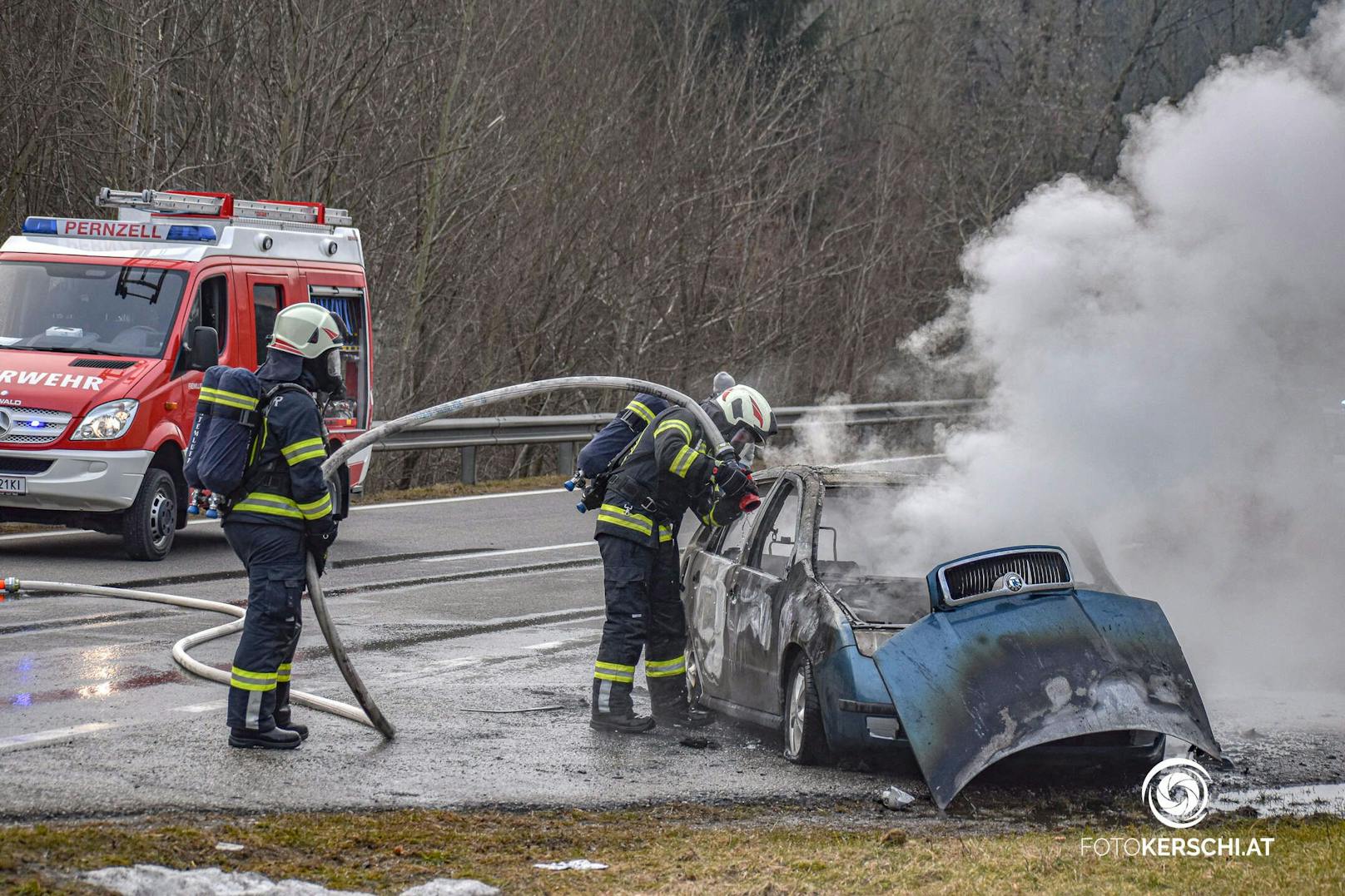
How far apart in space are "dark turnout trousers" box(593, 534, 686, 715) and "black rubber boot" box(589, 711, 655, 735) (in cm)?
3

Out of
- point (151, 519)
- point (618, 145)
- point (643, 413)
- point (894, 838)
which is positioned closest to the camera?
point (894, 838)

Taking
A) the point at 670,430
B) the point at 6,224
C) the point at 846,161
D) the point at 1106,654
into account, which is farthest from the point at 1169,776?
the point at 846,161

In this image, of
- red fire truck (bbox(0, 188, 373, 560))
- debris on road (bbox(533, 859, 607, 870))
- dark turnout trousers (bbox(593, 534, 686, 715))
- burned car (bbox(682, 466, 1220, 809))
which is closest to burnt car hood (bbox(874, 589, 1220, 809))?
burned car (bbox(682, 466, 1220, 809))

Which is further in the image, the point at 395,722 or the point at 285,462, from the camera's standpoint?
the point at 395,722

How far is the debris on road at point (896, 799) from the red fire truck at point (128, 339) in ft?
22.7

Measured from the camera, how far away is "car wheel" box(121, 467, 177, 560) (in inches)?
504

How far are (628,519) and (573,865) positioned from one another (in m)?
2.95

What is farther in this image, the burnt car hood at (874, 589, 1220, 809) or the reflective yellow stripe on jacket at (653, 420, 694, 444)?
the reflective yellow stripe on jacket at (653, 420, 694, 444)

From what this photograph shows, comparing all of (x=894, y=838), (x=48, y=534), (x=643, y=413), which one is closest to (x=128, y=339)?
(x=48, y=534)

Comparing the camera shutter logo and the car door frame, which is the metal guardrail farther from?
the camera shutter logo

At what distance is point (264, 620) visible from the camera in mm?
7230

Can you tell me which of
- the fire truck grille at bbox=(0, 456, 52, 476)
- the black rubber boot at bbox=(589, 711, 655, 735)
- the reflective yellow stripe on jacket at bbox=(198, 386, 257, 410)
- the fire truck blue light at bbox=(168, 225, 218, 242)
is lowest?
the black rubber boot at bbox=(589, 711, 655, 735)

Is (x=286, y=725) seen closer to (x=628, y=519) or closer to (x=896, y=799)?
(x=628, y=519)

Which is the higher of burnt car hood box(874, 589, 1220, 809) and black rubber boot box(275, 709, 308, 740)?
burnt car hood box(874, 589, 1220, 809)
